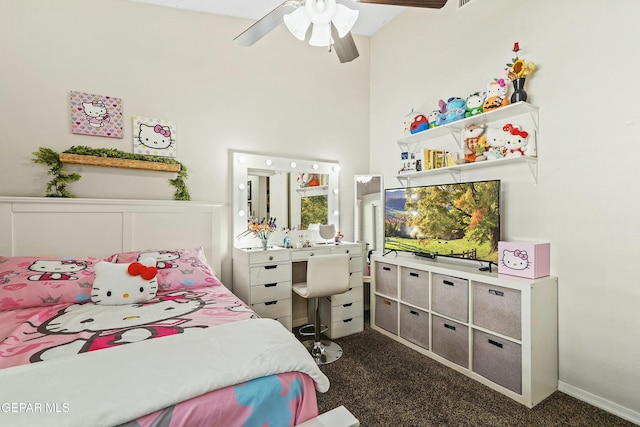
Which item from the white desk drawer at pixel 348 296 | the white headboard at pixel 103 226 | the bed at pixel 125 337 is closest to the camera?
the bed at pixel 125 337

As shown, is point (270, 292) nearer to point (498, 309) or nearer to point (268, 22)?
point (498, 309)

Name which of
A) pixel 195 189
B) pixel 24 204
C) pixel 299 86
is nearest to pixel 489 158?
pixel 299 86

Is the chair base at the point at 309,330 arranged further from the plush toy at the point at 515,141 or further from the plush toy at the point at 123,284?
the plush toy at the point at 515,141

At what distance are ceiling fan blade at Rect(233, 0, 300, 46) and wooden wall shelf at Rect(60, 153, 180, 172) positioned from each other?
1.27 m

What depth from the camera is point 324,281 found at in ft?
8.54

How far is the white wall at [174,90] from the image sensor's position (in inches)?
94.1

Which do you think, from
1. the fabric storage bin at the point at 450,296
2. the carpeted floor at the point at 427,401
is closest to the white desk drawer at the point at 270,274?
the carpeted floor at the point at 427,401

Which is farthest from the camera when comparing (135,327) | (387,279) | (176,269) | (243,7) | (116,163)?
(387,279)

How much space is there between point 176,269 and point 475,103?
2654mm

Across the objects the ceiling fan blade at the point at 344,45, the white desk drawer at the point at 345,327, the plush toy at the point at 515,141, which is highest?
the ceiling fan blade at the point at 344,45

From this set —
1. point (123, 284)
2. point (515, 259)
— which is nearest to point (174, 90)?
point (123, 284)

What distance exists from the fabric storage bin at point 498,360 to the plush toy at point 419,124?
1.84 meters

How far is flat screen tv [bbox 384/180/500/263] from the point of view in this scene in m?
2.40

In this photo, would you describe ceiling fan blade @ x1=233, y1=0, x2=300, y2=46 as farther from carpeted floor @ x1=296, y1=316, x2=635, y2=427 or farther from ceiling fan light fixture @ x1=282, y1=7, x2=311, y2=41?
carpeted floor @ x1=296, y1=316, x2=635, y2=427
